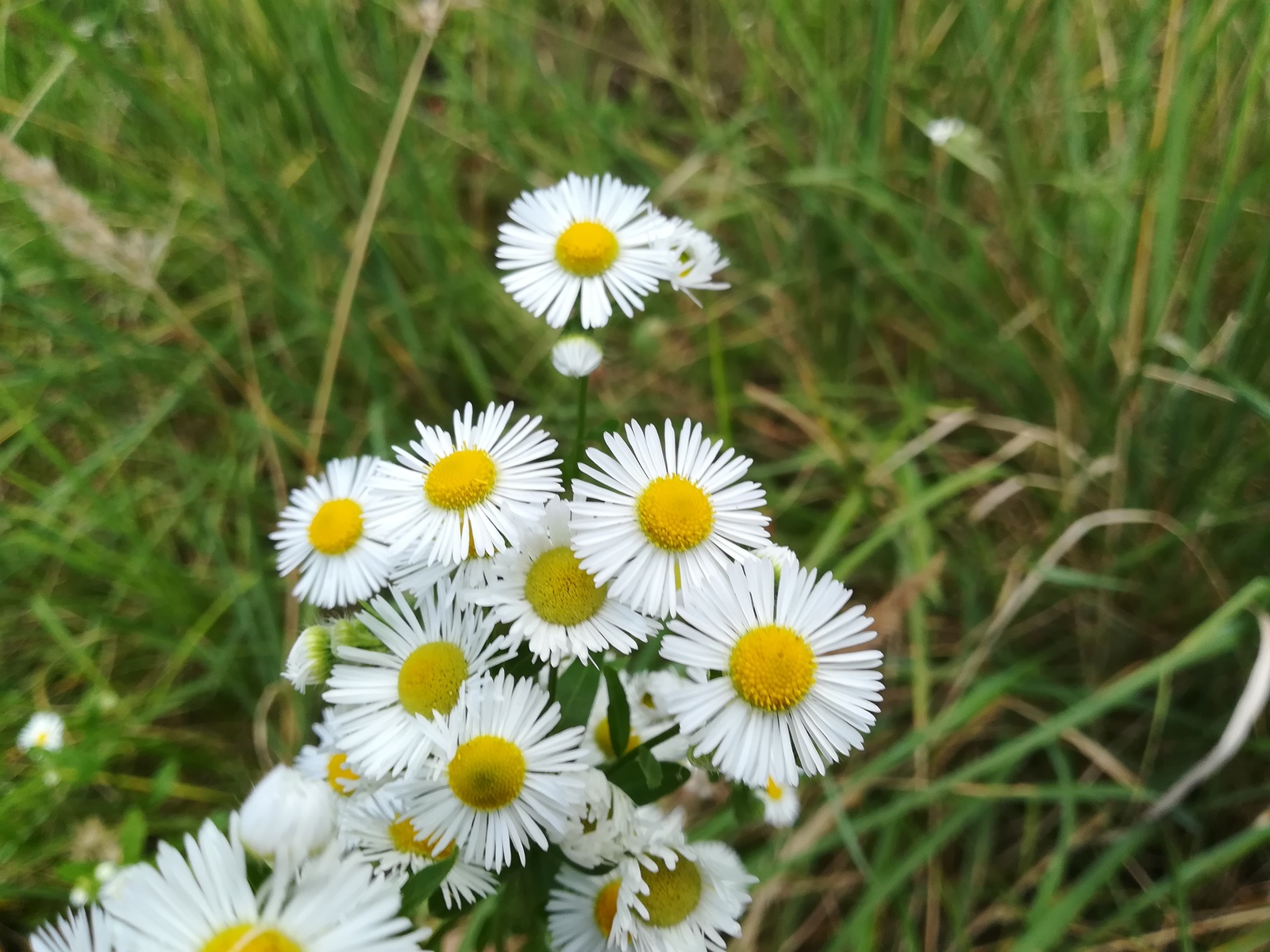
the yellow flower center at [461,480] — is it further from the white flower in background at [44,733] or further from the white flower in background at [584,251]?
the white flower in background at [44,733]

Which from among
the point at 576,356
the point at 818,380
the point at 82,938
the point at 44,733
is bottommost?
the point at 82,938

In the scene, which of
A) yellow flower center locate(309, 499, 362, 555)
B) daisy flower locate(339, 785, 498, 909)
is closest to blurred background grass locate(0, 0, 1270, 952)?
daisy flower locate(339, 785, 498, 909)

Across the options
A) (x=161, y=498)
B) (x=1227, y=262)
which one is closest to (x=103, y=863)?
(x=161, y=498)

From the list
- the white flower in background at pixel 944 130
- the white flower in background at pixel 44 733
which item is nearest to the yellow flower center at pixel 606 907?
the white flower in background at pixel 44 733

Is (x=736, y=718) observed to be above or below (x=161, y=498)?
below

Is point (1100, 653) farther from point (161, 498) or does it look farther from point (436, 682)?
point (161, 498)

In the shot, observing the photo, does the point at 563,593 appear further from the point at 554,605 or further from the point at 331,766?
the point at 331,766

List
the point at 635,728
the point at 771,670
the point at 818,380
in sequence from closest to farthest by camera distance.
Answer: the point at 771,670 → the point at 635,728 → the point at 818,380

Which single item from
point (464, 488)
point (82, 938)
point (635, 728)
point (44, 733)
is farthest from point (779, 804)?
point (44, 733)
